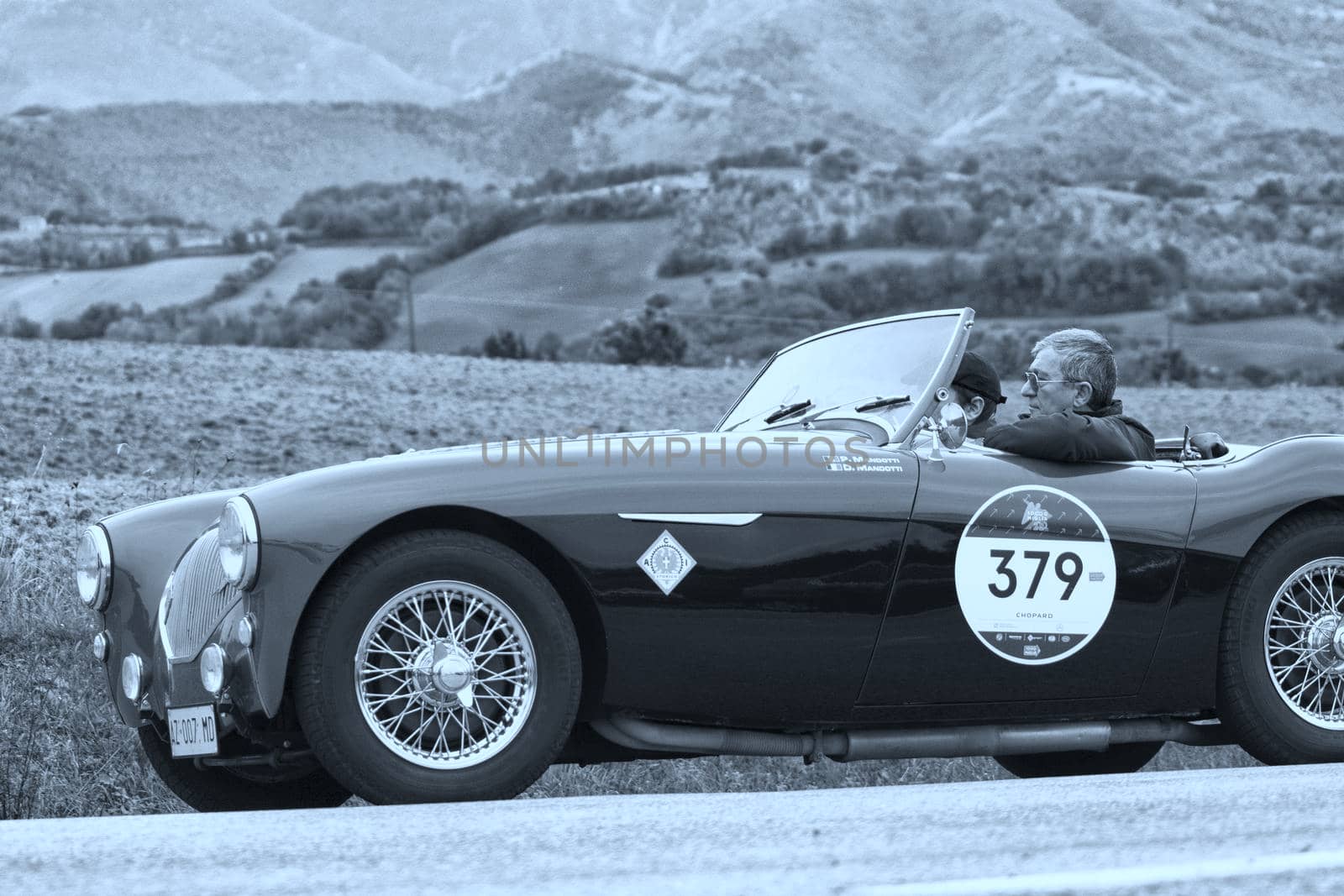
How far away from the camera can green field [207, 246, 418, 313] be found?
3527 cm

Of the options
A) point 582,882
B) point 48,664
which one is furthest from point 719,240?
point 582,882

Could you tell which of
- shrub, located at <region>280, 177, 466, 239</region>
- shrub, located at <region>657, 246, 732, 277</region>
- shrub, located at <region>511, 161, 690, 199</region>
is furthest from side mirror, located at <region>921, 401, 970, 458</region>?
shrub, located at <region>511, 161, 690, 199</region>

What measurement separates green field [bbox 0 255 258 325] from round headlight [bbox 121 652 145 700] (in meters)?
18.2

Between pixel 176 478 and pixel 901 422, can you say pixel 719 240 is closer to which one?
pixel 176 478

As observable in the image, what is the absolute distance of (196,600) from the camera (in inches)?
162

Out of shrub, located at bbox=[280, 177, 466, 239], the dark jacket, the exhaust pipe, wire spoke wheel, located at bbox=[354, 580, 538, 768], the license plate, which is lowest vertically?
the exhaust pipe

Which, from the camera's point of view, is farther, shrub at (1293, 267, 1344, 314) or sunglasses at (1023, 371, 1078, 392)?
shrub at (1293, 267, 1344, 314)

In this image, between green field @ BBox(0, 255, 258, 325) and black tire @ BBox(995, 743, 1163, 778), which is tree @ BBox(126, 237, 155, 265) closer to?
green field @ BBox(0, 255, 258, 325)

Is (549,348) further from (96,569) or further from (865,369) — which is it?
(96,569)

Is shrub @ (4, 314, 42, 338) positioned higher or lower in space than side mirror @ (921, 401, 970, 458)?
higher

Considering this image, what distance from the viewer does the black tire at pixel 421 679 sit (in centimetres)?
359

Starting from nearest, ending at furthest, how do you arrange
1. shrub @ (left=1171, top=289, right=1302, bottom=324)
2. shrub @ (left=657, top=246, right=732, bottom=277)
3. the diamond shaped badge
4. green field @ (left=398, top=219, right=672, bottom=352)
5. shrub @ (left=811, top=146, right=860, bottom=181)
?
1. the diamond shaped badge
2. green field @ (left=398, top=219, right=672, bottom=352)
3. shrub @ (left=1171, top=289, right=1302, bottom=324)
4. shrub @ (left=657, top=246, right=732, bottom=277)
5. shrub @ (left=811, top=146, right=860, bottom=181)

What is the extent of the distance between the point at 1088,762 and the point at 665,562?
2330mm

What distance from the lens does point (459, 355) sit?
22.4 meters
